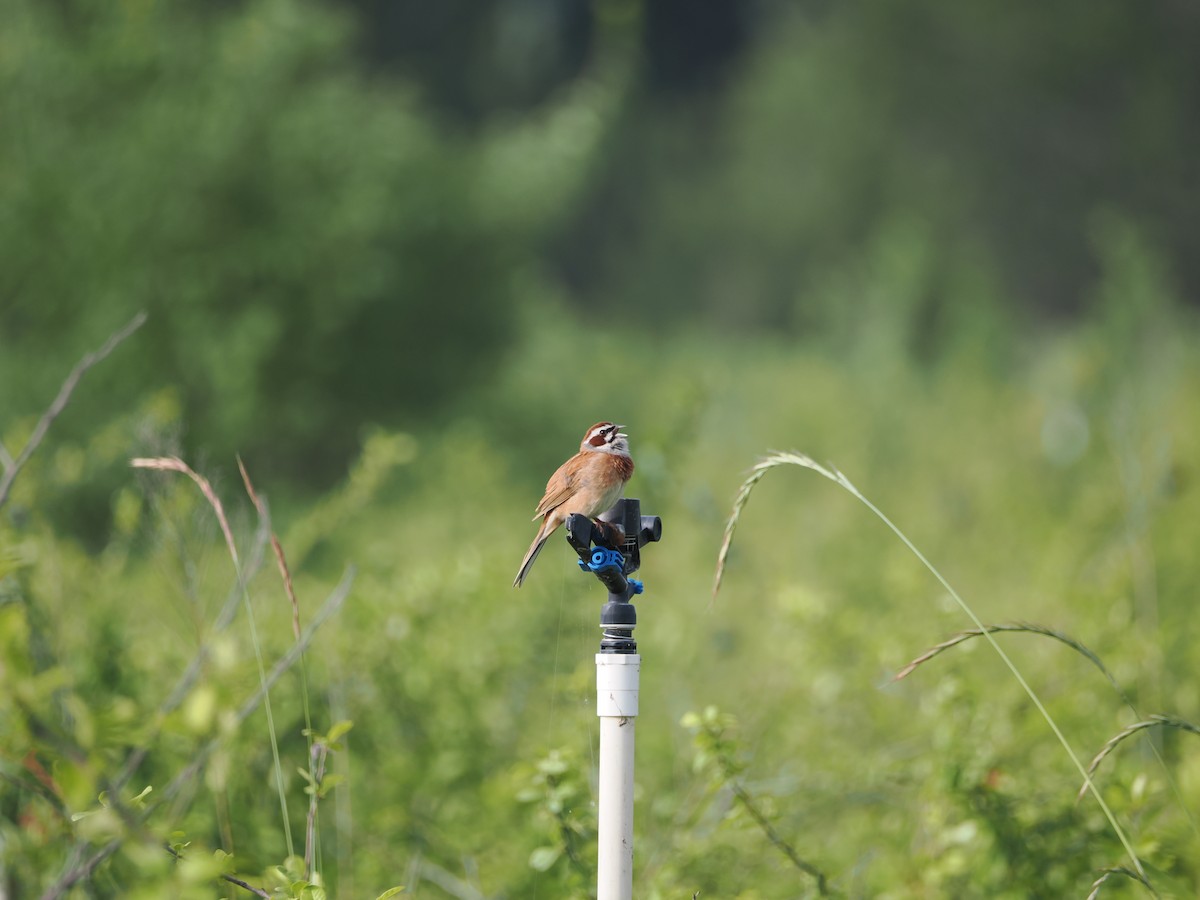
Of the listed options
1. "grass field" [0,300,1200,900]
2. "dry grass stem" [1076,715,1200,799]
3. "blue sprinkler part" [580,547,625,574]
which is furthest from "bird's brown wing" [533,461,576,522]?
"dry grass stem" [1076,715,1200,799]

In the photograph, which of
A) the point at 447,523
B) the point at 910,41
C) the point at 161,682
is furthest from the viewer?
the point at 910,41

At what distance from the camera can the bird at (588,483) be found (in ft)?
5.60

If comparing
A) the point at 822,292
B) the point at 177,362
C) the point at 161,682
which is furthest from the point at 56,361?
the point at 822,292

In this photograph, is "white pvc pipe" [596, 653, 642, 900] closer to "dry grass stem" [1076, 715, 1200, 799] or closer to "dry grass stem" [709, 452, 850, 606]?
"dry grass stem" [709, 452, 850, 606]

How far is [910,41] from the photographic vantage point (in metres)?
16.6

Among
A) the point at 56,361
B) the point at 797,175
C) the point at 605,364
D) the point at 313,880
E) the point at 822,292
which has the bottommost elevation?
the point at 313,880

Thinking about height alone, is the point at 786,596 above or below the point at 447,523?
below

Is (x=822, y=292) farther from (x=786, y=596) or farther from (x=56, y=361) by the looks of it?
(x=786, y=596)

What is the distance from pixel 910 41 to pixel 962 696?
15579 mm

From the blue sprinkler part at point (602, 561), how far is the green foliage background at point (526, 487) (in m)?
0.26

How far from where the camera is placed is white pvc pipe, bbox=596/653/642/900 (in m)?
1.53

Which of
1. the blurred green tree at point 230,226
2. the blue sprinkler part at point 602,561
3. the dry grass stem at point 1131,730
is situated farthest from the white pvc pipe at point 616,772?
the blurred green tree at point 230,226

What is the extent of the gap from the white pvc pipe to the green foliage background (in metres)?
0.24

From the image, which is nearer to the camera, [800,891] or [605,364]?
[800,891]
